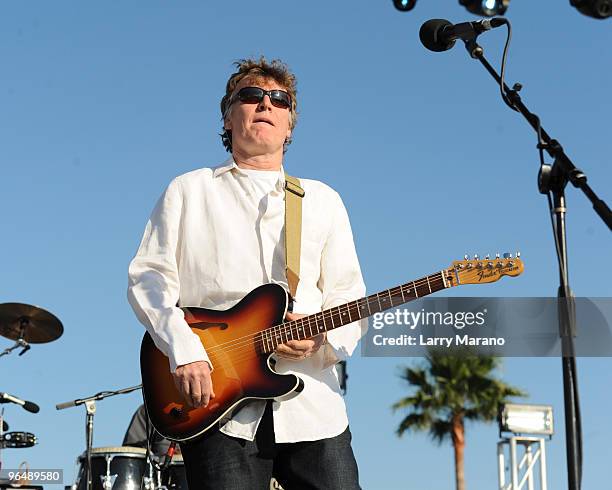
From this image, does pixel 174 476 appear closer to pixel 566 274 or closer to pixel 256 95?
pixel 256 95

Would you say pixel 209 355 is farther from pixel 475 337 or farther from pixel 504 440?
pixel 504 440

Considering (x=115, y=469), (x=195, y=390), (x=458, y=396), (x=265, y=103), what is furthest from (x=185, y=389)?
(x=458, y=396)

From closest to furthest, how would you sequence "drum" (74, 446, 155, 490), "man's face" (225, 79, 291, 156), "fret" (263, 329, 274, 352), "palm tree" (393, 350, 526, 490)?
"fret" (263, 329, 274, 352), "man's face" (225, 79, 291, 156), "drum" (74, 446, 155, 490), "palm tree" (393, 350, 526, 490)

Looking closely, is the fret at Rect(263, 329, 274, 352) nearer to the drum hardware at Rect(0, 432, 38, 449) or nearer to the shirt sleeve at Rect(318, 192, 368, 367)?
the shirt sleeve at Rect(318, 192, 368, 367)

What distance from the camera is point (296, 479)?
3535 millimetres

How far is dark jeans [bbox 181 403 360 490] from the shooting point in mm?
3469

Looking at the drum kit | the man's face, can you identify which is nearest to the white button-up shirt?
the man's face

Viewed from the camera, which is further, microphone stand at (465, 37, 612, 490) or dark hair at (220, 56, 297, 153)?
dark hair at (220, 56, 297, 153)

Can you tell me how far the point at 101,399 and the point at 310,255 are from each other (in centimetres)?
572

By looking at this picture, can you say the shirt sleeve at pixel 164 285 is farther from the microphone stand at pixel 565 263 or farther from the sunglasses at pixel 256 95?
the microphone stand at pixel 565 263

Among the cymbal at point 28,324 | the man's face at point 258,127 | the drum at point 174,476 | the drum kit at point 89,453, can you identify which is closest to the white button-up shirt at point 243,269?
the man's face at point 258,127

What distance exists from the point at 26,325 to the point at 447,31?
7.74 meters

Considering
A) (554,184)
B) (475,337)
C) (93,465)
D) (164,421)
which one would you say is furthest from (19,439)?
(554,184)

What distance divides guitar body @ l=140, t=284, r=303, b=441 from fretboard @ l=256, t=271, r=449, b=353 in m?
0.04
